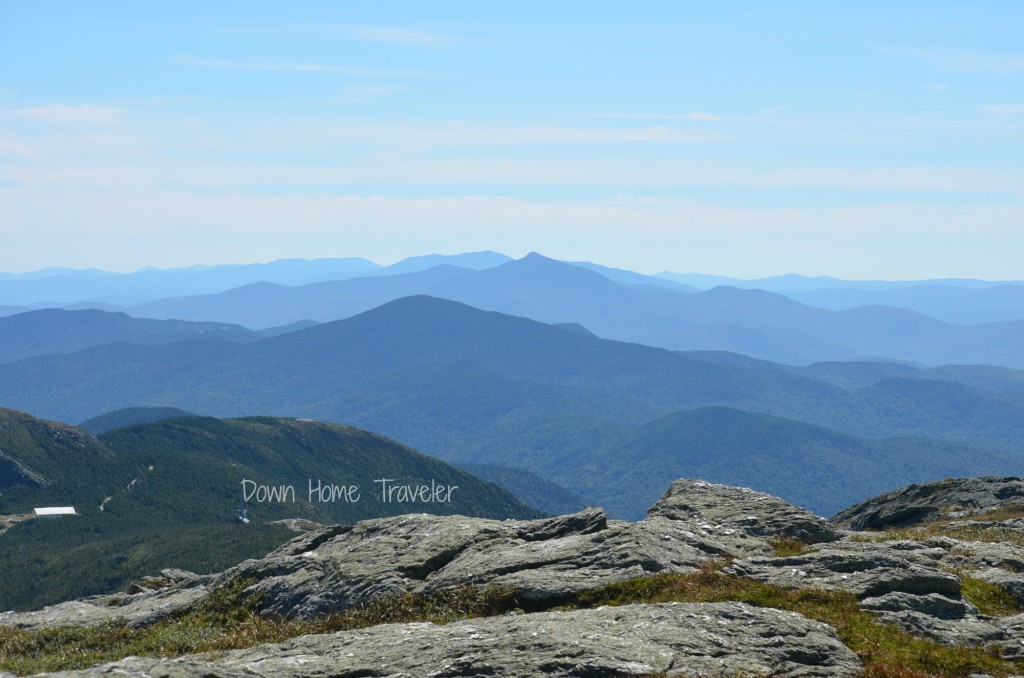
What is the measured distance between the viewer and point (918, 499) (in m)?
54.0

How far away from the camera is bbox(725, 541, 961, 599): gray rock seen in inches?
855

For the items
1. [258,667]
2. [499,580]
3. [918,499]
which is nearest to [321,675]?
[258,667]

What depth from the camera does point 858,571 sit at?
22.7 metres

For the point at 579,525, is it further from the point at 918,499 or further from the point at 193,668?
the point at 918,499

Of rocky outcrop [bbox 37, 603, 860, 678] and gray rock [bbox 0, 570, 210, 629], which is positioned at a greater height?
rocky outcrop [bbox 37, 603, 860, 678]

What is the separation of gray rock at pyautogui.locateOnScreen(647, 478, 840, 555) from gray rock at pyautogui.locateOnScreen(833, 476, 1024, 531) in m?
16.8

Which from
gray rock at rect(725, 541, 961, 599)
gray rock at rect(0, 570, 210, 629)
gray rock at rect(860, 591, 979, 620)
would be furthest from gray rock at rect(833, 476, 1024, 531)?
gray rock at rect(0, 570, 210, 629)

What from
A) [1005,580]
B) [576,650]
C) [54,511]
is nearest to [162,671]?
[576,650]

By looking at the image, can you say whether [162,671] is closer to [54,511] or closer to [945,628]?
[945,628]

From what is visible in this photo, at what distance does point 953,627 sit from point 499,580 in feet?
35.0

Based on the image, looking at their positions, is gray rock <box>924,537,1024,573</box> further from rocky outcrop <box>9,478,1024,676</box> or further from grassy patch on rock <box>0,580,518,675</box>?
grassy patch on rock <box>0,580,518,675</box>

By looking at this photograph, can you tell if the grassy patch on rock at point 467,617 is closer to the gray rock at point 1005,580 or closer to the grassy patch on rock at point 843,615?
the grassy patch on rock at point 843,615

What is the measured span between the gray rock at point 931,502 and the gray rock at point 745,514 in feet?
55.2

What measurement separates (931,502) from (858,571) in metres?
33.0
